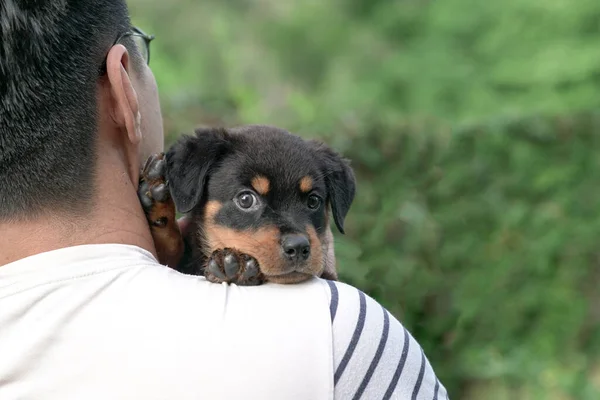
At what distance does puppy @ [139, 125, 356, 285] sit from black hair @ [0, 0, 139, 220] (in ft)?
2.16

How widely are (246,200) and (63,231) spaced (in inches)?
41.8

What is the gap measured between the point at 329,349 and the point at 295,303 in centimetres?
15

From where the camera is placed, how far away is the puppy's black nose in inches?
105

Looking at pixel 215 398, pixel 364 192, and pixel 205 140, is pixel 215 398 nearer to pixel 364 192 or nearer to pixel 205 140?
pixel 205 140

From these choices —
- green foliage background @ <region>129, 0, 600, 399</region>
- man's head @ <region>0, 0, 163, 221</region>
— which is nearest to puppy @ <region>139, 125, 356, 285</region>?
man's head @ <region>0, 0, 163, 221</region>

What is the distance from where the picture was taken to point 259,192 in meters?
3.00

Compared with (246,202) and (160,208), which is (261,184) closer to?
(246,202)

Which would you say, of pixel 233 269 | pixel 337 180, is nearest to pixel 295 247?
pixel 233 269

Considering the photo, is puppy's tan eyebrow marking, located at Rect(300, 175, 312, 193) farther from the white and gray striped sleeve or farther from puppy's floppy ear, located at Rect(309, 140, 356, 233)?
the white and gray striped sleeve

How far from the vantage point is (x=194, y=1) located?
17.1 metres

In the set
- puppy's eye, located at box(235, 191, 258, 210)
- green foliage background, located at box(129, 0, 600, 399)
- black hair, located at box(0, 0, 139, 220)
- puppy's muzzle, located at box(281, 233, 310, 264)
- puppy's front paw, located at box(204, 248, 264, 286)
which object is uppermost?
black hair, located at box(0, 0, 139, 220)

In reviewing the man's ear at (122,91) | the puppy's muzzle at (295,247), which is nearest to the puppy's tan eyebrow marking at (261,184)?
the puppy's muzzle at (295,247)

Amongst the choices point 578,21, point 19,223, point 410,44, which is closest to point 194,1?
point 410,44

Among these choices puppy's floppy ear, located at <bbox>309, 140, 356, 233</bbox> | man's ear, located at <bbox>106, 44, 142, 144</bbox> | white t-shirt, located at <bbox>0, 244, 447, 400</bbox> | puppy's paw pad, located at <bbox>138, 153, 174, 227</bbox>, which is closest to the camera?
white t-shirt, located at <bbox>0, 244, 447, 400</bbox>
